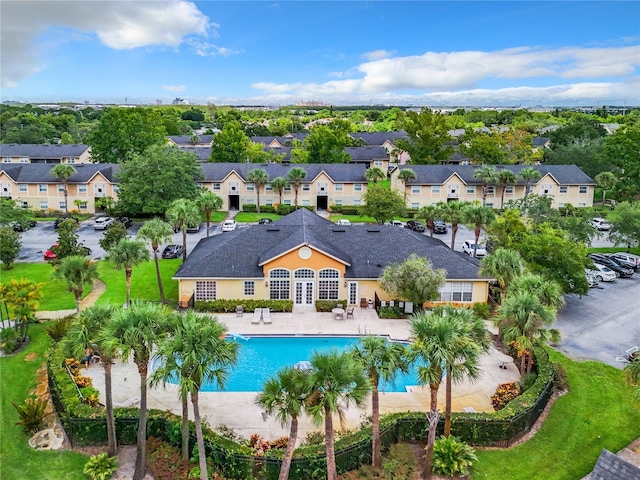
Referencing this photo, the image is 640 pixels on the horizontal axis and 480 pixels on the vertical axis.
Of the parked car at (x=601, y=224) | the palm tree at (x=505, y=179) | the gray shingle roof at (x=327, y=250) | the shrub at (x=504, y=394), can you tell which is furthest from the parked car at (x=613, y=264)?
the shrub at (x=504, y=394)

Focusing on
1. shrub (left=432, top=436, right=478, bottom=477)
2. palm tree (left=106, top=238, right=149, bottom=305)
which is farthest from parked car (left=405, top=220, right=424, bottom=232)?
shrub (left=432, top=436, right=478, bottom=477)

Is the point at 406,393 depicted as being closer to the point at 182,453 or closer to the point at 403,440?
the point at 403,440

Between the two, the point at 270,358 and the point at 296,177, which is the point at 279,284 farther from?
the point at 296,177

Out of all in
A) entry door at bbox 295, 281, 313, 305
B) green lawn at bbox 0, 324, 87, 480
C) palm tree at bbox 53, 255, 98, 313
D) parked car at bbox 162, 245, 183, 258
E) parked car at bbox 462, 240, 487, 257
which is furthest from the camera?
parked car at bbox 462, 240, 487, 257

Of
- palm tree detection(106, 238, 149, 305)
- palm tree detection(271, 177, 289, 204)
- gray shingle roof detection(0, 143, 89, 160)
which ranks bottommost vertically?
palm tree detection(106, 238, 149, 305)

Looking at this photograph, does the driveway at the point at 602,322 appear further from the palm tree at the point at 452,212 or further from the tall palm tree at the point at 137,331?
the tall palm tree at the point at 137,331

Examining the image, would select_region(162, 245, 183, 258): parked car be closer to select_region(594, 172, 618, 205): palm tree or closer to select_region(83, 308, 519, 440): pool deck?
select_region(83, 308, 519, 440): pool deck
